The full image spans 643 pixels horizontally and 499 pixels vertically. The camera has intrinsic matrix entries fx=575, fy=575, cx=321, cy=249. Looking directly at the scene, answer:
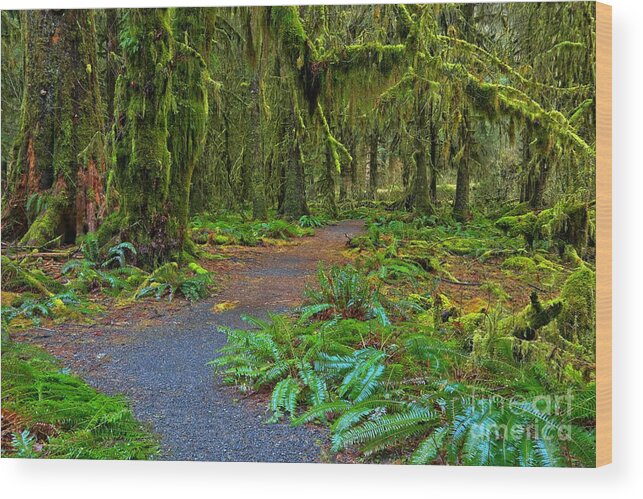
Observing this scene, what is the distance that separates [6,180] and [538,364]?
3901 mm

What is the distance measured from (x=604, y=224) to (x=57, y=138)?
4080 mm

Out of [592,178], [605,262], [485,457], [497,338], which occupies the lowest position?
[485,457]

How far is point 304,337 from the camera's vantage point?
12.6 feet

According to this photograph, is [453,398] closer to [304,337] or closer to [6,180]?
[304,337]

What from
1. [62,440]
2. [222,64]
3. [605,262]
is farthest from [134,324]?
[605,262]

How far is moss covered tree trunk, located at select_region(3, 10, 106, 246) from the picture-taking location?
428cm

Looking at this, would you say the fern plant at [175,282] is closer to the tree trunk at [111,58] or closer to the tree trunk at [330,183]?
the tree trunk at [330,183]

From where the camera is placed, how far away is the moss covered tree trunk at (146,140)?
441cm

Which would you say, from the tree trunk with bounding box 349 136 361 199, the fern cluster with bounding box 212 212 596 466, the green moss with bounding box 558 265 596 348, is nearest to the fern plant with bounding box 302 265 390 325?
the fern cluster with bounding box 212 212 596 466

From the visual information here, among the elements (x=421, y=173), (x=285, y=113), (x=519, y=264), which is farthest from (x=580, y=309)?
(x=285, y=113)

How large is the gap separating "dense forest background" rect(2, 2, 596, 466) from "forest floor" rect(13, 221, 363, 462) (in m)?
0.03

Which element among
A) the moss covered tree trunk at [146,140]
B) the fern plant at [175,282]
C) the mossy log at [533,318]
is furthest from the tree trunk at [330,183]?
the mossy log at [533,318]

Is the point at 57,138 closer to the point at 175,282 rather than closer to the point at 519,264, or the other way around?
the point at 175,282

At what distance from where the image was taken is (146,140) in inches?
182
